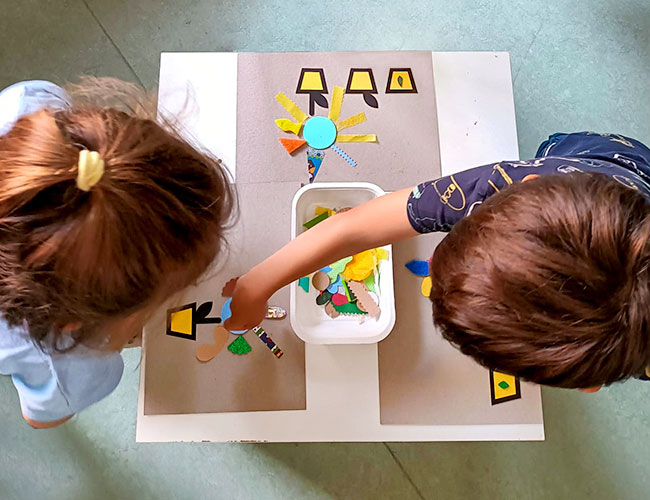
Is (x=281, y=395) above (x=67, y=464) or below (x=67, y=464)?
above

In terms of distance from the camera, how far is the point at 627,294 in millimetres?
500

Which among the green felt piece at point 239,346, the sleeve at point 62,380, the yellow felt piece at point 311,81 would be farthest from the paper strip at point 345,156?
the sleeve at point 62,380

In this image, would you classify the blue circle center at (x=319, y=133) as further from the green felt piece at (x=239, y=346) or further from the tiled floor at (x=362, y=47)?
the tiled floor at (x=362, y=47)

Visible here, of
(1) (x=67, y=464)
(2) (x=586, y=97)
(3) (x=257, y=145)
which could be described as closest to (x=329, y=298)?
(3) (x=257, y=145)

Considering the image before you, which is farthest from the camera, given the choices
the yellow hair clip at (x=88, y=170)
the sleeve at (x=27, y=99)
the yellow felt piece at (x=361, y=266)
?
the yellow felt piece at (x=361, y=266)

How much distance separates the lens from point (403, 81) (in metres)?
0.93

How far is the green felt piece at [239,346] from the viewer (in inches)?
32.0

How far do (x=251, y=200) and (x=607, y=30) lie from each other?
3.39 ft

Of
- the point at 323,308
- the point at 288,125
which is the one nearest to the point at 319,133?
the point at 288,125

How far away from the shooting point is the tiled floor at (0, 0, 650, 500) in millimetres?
1095

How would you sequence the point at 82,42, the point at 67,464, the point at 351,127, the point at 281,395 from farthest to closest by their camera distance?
the point at 82,42, the point at 67,464, the point at 351,127, the point at 281,395

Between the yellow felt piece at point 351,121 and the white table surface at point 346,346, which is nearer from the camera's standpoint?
the white table surface at point 346,346

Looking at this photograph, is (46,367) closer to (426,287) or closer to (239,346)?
(239,346)

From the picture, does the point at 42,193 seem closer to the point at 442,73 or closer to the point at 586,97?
the point at 442,73
